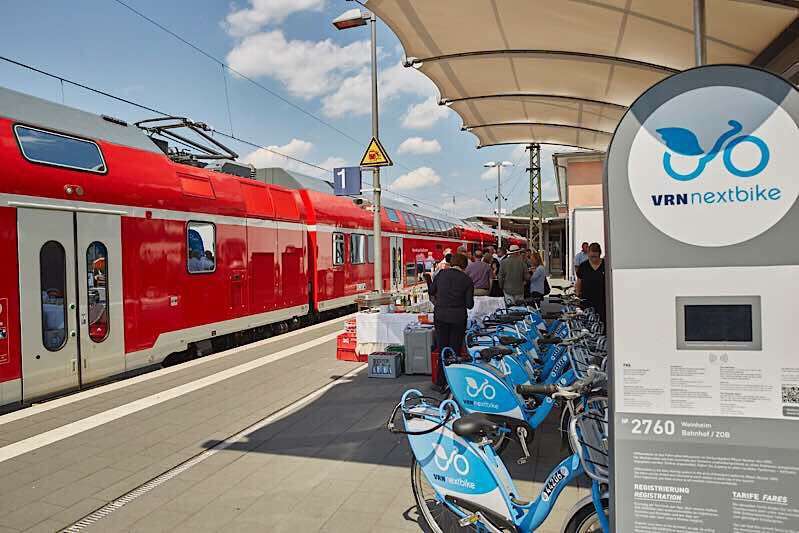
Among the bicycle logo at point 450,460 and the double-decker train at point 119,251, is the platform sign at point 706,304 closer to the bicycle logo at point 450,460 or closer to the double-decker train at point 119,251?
the bicycle logo at point 450,460

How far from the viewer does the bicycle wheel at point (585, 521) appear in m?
2.46

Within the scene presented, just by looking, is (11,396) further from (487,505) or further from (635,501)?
(635,501)

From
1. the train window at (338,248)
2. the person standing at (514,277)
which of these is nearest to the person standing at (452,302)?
the person standing at (514,277)

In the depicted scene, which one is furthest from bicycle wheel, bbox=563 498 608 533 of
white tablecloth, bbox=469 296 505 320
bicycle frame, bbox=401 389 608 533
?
white tablecloth, bbox=469 296 505 320

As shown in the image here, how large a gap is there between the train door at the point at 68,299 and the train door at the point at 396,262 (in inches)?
463

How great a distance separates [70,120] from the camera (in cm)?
702

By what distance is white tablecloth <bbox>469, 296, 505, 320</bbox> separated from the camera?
9414mm

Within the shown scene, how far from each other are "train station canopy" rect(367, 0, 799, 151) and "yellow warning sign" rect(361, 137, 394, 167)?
5.61 ft

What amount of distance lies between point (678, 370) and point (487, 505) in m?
1.35

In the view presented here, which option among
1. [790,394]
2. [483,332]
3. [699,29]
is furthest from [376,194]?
[790,394]

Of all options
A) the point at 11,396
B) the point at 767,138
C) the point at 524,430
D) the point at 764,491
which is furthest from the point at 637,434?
the point at 11,396

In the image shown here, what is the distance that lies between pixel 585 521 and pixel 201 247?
7.59m

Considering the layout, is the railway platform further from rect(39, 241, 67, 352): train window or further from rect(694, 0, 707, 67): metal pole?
rect(694, 0, 707, 67): metal pole

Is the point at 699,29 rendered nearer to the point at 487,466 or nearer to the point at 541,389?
the point at 541,389
